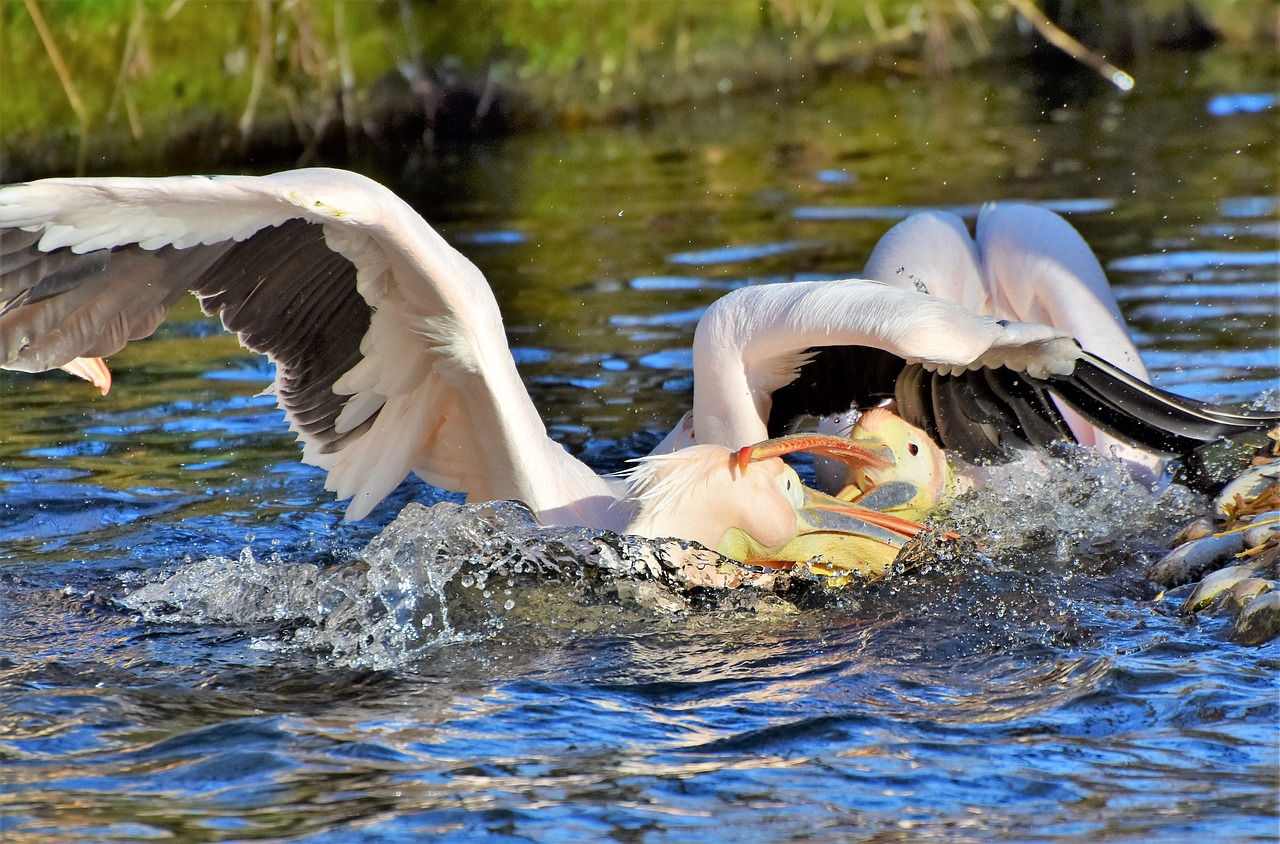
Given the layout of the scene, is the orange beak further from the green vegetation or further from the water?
the green vegetation

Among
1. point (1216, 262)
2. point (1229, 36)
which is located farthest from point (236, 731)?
point (1229, 36)

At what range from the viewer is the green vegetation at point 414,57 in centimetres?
1112

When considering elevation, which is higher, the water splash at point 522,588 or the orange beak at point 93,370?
the orange beak at point 93,370

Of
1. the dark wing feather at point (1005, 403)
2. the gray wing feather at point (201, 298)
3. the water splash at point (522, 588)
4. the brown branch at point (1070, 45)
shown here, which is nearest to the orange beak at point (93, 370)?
the gray wing feather at point (201, 298)

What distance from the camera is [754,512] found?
14.1ft

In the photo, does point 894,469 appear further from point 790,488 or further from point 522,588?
point 522,588

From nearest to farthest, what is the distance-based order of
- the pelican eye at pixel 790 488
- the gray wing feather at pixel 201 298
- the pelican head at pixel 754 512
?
1. the gray wing feather at pixel 201 298
2. the pelican head at pixel 754 512
3. the pelican eye at pixel 790 488

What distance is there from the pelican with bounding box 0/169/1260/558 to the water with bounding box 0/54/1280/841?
27 cm

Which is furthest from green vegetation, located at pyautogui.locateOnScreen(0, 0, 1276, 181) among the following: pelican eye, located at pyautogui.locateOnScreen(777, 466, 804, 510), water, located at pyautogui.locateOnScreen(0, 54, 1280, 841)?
pelican eye, located at pyautogui.locateOnScreen(777, 466, 804, 510)

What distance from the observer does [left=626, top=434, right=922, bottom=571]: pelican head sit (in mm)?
4219

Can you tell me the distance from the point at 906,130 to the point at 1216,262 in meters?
5.18

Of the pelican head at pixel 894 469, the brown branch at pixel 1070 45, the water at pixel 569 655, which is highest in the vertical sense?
the brown branch at pixel 1070 45

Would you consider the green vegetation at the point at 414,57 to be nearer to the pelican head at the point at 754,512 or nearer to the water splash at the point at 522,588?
the water splash at the point at 522,588

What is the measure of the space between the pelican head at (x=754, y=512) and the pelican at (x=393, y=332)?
0.04 ft
